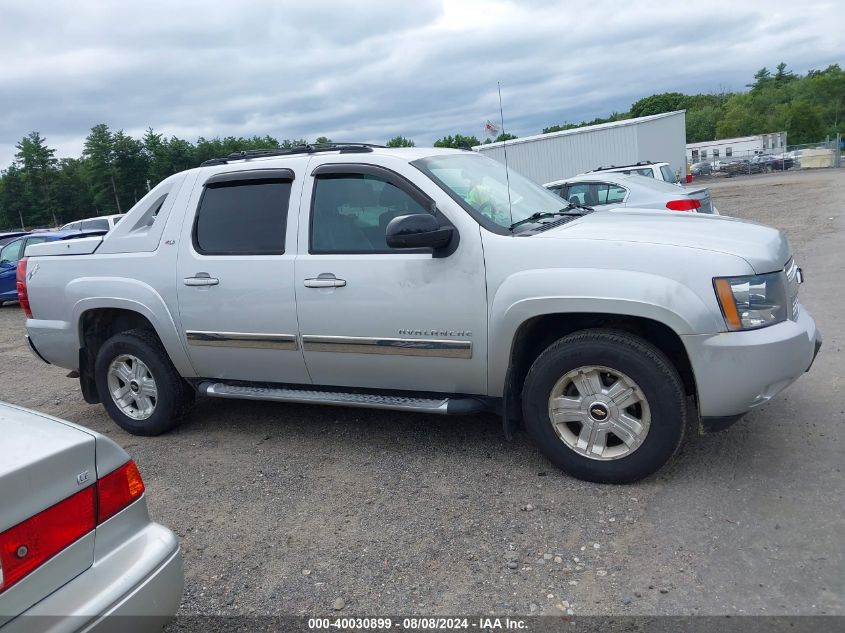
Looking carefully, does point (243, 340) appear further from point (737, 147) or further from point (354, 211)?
point (737, 147)

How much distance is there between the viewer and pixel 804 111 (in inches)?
3583

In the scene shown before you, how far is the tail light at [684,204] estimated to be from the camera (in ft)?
32.0

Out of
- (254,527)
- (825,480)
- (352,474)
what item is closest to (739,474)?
(825,480)

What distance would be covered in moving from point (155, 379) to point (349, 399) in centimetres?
161

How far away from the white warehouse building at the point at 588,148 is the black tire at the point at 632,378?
22.4 meters

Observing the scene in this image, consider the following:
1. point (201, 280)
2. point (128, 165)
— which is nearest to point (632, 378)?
point (201, 280)

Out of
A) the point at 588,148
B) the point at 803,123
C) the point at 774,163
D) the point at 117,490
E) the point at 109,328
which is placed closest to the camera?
the point at 117,490

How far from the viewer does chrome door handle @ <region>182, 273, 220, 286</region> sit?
14.9 ft

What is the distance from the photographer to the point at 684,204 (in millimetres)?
9812

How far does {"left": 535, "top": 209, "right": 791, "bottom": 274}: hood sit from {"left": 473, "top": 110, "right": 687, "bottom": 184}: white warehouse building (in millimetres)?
21673

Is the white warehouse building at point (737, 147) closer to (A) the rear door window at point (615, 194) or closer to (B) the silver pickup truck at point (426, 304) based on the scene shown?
(A) the rear door window at point (615, 194)

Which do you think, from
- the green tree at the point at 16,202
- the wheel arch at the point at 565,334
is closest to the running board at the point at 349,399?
the wheel arch at the point at 565,334

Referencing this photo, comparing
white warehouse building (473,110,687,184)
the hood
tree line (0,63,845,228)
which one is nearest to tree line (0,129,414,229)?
tree line (0,63,845,228)

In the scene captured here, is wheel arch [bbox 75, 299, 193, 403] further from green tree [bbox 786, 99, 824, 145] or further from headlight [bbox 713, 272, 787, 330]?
green tree [bbox 786, 99, 824, 145]
